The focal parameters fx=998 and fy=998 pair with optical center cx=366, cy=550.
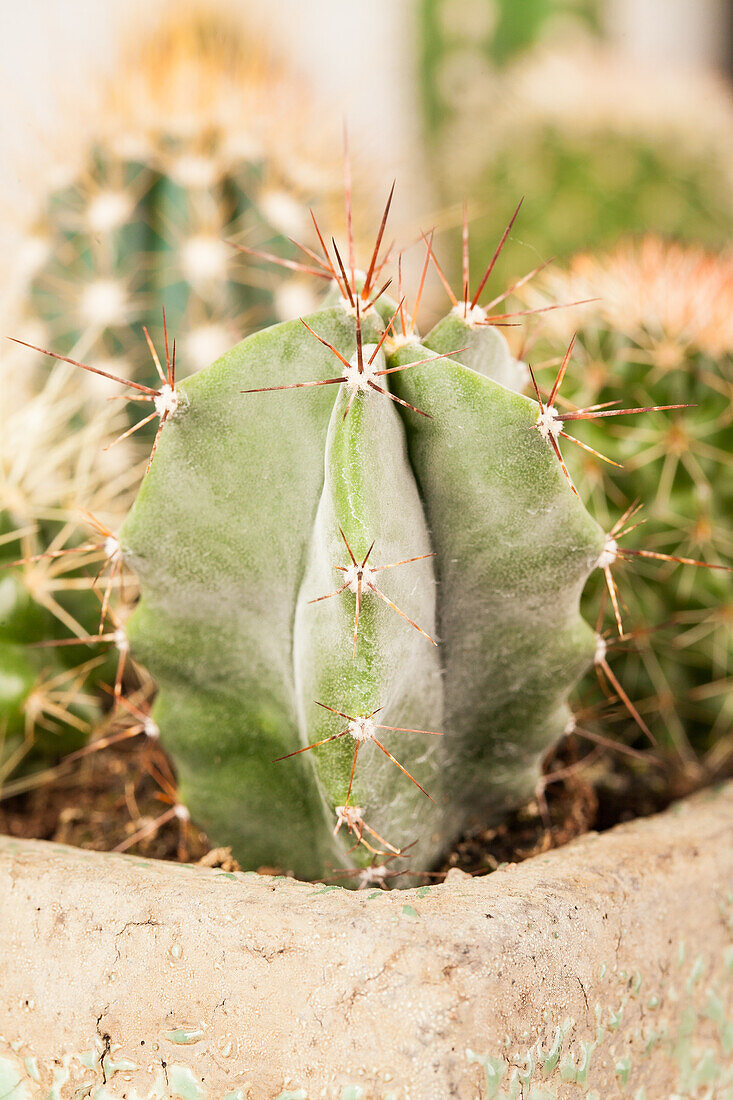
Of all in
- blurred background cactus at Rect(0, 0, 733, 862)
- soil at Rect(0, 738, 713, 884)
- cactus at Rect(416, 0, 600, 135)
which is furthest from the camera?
cactus at Rect(416, 0, 600, 135)

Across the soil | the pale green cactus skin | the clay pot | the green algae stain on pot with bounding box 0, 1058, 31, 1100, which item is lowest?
the soil

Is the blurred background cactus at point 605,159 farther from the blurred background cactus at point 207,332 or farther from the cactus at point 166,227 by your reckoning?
Answer: the cactus at point 166,227

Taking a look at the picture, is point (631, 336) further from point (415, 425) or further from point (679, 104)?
point (679, 104)

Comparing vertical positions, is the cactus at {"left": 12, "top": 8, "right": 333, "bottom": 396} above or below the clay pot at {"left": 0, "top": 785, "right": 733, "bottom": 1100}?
above

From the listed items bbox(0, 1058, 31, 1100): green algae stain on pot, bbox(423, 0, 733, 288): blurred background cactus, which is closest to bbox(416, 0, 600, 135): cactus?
bbox(423, 0, 733, 288): blurred background cactus

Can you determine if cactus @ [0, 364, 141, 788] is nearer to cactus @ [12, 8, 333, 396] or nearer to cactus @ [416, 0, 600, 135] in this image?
cactus @ [12, 8, 333, 396]
